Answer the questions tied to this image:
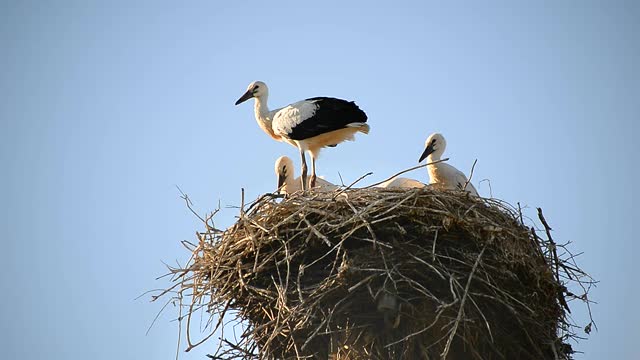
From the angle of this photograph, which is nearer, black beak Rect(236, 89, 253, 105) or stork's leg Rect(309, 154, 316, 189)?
stork's leg Rect(309, 154, 316, 189)

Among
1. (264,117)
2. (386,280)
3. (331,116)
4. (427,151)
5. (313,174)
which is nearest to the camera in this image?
(386,280)

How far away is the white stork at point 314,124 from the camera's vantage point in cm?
963

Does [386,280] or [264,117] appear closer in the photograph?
[386,280]

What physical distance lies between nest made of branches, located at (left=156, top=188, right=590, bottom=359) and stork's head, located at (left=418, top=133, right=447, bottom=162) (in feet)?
8.54

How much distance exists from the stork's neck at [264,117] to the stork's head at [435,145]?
5.09ft

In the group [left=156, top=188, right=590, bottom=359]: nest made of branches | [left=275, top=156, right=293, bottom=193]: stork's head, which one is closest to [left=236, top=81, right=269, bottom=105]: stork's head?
[left=275, top=156, right=293, bottom=193]: stork's head

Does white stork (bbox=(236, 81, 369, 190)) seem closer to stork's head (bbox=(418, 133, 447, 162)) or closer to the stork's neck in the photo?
the stork's neck

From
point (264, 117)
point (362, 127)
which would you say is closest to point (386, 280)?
point (362, 127)

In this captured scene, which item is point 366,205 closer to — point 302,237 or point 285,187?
point 302,237

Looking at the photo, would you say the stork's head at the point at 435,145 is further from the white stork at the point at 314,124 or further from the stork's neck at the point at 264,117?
the stork's neck at the point at 264,117

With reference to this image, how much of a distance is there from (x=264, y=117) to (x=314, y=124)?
0.97 metres

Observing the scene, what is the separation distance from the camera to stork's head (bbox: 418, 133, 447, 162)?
10172mm

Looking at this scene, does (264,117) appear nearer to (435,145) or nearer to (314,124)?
(314,124)

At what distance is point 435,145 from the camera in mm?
10188
